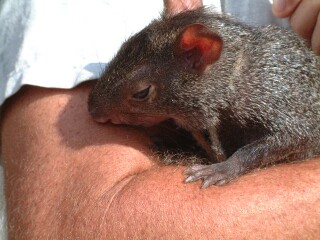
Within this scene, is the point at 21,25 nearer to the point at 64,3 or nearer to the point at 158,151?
the point at 64,3

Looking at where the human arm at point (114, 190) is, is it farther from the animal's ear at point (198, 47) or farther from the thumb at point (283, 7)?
the thumb at point (283, 7)

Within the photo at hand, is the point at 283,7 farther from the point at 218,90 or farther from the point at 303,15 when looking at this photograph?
the point at 218,90

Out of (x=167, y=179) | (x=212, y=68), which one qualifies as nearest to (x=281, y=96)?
(x=212, y=68)

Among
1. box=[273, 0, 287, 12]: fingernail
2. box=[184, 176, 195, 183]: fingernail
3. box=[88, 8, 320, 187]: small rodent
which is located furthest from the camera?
box=[273, 0, 287, 12]: fingernail

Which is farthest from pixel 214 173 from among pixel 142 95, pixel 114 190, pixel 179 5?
pixel 179 5

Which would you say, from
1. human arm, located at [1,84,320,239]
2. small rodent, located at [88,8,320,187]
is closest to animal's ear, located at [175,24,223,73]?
small rodent, located at [88,8,320,187]

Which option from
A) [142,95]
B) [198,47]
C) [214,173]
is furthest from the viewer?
[142,95]

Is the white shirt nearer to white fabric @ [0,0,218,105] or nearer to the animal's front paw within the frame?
white fabric @ [0,0,218,105]
